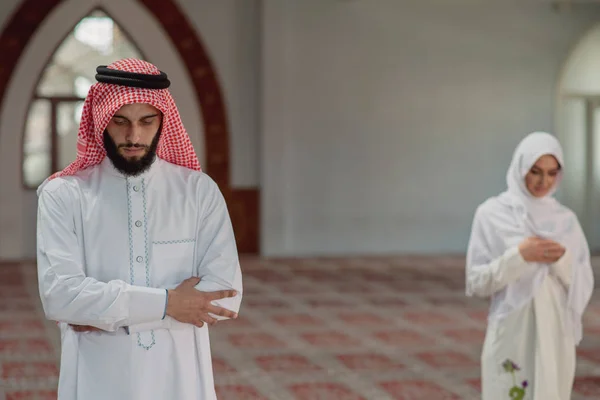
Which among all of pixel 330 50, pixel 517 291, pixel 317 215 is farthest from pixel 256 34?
pixel 517 291

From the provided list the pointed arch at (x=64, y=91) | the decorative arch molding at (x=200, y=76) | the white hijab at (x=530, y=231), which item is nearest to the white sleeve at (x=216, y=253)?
the white hijab at (x=530, y=231)

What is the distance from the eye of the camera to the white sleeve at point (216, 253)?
2.46 meters

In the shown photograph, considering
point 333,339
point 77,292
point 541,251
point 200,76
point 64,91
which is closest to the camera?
point 77,292

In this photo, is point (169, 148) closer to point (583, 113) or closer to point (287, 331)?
point (287, 331)

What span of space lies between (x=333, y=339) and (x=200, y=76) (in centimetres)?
580

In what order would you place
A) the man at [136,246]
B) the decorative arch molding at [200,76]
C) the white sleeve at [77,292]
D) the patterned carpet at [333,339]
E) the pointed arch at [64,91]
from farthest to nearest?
the pointed arch at [64,91]
the decorative arch molding at [200,76]
the patterned carpet at [333,339]
the man at [136,246]
the white sleeve at [77,292]

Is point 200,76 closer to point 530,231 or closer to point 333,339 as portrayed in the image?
point 333,339

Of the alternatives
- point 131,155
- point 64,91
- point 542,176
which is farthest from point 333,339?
point 64,91

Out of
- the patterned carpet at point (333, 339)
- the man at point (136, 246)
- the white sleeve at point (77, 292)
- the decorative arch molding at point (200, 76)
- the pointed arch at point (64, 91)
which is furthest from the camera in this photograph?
the pointed arch at point (64, 91)

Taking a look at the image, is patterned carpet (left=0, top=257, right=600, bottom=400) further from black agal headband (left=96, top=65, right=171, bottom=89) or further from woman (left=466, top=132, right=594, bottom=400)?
black agal headband (left=96, top=65, right=171, bottom=89)

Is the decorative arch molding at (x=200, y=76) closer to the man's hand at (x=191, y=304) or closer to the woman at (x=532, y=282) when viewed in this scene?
the woman at (x=532, y=282)

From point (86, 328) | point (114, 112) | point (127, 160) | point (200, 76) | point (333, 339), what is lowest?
point (333, 339)

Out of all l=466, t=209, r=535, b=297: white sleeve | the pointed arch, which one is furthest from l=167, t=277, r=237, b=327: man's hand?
the pointed arch

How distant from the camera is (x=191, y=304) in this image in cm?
239
